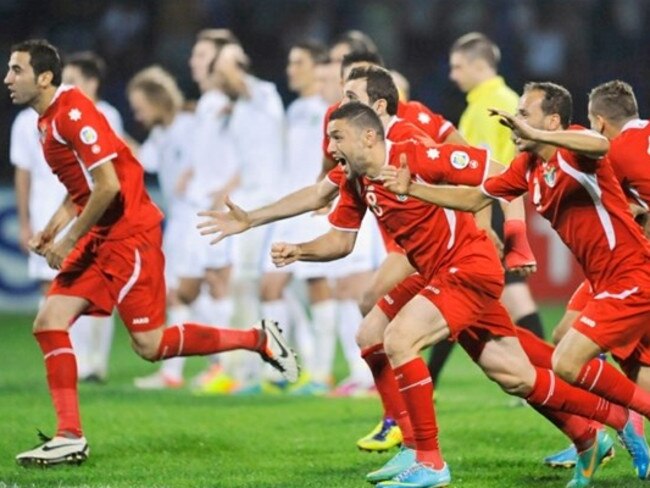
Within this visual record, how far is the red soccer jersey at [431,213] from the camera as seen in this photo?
731 cm

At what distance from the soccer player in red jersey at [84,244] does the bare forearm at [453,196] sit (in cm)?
200

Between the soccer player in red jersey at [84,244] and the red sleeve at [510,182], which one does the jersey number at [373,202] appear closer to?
the red sleeve at [510,182]

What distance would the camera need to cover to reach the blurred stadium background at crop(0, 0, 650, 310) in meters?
18.8

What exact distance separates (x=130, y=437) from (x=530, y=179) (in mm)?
3200

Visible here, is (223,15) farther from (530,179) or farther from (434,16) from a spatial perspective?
(530,179)

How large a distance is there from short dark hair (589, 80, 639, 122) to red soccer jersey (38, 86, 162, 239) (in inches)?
101

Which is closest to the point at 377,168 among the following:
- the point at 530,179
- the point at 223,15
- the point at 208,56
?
the point at 530,179

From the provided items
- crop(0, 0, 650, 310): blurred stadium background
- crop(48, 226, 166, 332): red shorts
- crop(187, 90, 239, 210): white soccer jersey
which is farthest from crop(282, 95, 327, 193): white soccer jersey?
crop(0, 0, 650, 310): blurred stadium background

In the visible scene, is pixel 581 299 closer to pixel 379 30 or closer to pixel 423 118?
pixel 423 118

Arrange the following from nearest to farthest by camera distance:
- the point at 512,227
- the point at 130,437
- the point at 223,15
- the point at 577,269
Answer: the point at 512,227
the point at 130,437
the point at 577,269
the point at 223,15

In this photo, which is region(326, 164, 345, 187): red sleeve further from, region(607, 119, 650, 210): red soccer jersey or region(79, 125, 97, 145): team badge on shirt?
region(607, 119, 650, 210): red soccer jersey

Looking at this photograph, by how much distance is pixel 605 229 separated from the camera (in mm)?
7098

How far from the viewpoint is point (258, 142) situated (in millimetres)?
12375

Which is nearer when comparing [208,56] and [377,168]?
[377,168]
